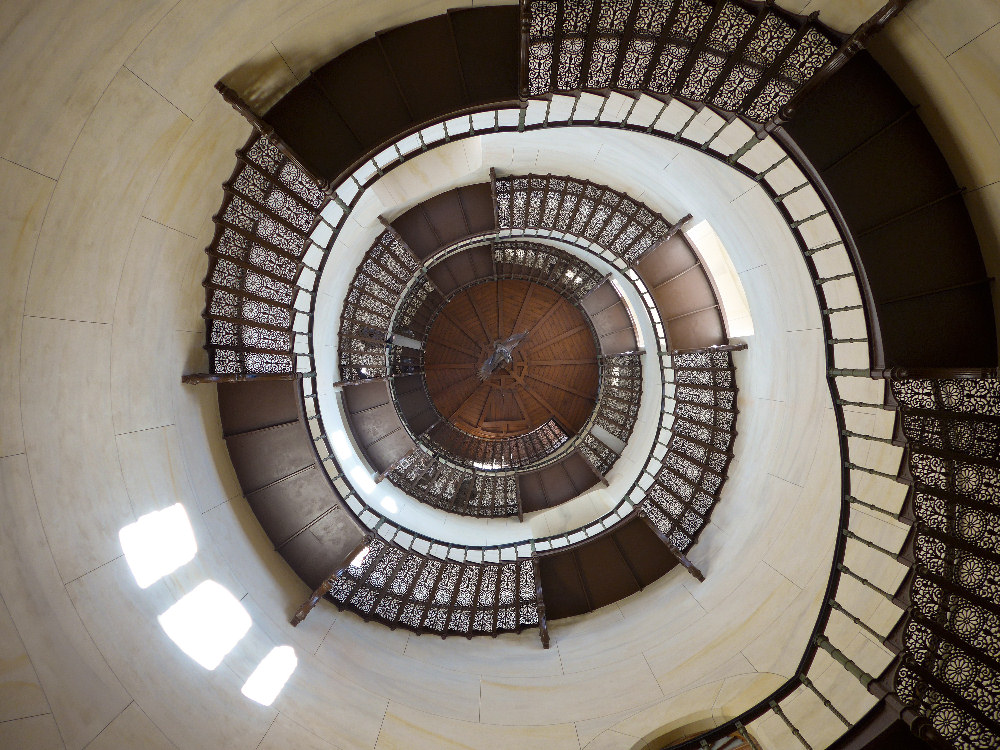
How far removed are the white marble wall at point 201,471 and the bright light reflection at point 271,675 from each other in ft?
0.55

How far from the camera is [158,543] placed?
7.60 m

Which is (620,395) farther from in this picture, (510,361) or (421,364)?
(421,364)

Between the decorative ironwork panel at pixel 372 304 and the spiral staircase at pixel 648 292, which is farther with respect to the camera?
the decorative ironwork panel at pixel 372 304

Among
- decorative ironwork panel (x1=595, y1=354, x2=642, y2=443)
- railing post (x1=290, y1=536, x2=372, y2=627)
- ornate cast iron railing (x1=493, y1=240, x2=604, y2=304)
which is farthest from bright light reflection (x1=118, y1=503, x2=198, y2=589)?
decorative ironwork panel (x1=595, y1=354, x2=642, y2=443)

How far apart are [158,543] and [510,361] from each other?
12.7m

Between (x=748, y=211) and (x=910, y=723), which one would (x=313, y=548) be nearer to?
(x=910, y=723)

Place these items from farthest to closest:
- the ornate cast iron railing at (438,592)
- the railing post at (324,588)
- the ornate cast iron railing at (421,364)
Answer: the ornate cast iron railing at (421,364) → the ornate cast iron railing at (438,592) → the railing post at (324,588)

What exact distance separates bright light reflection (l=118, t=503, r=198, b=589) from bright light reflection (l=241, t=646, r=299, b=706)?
279 centimetres

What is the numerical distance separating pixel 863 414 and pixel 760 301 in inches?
113

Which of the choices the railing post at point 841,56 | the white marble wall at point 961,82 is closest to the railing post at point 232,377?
the railing post at point 841,56

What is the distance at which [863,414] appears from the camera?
7.47 m

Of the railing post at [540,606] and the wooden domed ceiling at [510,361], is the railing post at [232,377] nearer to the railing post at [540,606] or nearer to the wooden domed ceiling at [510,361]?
the railing post at [540,606]

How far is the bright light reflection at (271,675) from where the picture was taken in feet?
28.1

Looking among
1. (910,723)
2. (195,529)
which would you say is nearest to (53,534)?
(195,529)
